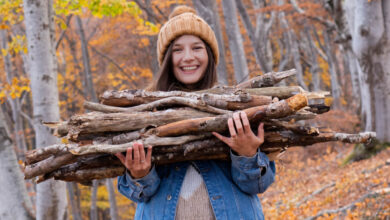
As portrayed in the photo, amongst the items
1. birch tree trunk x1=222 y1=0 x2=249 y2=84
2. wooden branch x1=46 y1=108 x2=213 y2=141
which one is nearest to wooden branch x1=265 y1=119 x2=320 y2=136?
wooden branch x1=46 y1=108 x2=213 y2=141

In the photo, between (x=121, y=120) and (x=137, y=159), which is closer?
(x=137, y=159)

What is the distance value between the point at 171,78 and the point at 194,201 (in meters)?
1.07

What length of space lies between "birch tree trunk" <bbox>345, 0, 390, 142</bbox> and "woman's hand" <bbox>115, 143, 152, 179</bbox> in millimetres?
6983

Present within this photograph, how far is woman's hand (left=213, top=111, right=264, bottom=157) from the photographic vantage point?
1956mm

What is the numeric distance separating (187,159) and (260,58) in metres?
7.51

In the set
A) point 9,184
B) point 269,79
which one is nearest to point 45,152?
point 269,79

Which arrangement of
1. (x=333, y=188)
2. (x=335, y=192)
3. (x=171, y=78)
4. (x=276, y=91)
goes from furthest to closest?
(x=333, y=188) → (x=335, y=192) → (x=171, y=78) → (x=276, y=91)

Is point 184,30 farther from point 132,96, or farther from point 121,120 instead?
point 121,120

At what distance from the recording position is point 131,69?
1662 cm

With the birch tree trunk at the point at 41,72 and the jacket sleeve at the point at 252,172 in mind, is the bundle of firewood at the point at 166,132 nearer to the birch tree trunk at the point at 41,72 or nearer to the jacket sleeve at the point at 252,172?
the jacket sleeve at the point at 252,172

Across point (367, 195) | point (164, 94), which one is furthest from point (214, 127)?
point (367, 195)

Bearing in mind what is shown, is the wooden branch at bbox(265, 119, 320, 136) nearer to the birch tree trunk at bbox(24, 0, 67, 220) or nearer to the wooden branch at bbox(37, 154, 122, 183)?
the wooden branch at bbox(37, 154, 122, 183)

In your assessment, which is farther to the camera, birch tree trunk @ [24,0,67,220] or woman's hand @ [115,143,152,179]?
birch tree trunk @ [24,0,67,220]

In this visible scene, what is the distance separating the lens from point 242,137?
1.99 meters
